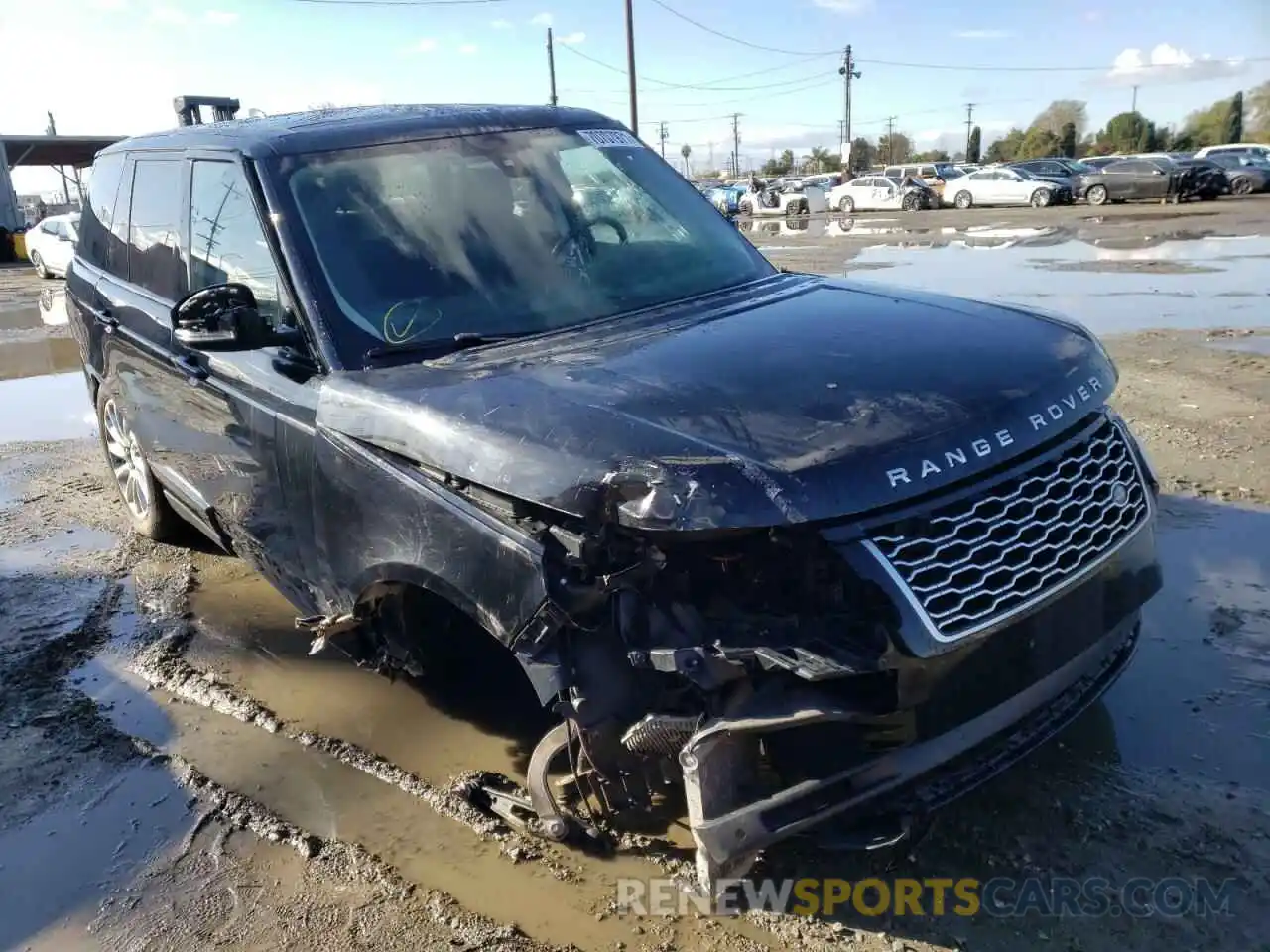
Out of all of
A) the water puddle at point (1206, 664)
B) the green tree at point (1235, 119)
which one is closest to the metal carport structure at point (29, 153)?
the water puddle at point (1206, 664)

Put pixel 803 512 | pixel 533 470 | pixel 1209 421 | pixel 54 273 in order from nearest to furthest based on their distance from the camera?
pixel 803 512, pixel 533 470, pixel 1209 421, pixel 54 273

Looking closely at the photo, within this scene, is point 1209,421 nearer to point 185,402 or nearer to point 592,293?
point 592,293

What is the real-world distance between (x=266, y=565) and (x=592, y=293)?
1.62 m

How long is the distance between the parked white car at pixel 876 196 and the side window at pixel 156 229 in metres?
35.2

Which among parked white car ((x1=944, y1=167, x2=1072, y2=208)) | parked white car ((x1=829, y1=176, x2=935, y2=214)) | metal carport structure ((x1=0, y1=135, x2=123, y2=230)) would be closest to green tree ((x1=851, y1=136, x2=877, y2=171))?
parked white car ((x1=829, y1=176, x2=935, y2=214))

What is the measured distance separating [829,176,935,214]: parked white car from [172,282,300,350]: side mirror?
3643cm

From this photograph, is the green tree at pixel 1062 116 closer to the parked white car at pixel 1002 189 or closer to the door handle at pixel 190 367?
the parked white car at pixel 1002 189

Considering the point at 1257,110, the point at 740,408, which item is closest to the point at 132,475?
the point at 740,408

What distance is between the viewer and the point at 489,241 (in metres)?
3.51

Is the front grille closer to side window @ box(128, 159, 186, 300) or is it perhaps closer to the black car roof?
the black car roof

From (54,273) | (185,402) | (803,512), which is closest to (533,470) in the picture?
(803,512)

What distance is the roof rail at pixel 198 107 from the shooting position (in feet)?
18.5

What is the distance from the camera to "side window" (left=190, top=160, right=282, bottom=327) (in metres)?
3.43

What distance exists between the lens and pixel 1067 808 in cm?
298
